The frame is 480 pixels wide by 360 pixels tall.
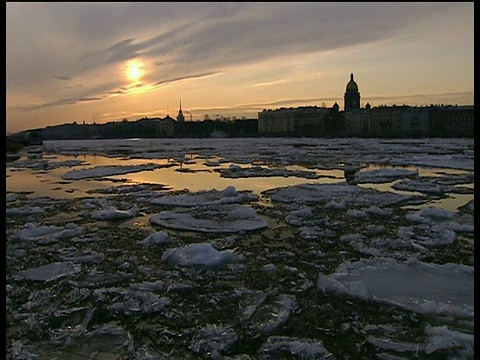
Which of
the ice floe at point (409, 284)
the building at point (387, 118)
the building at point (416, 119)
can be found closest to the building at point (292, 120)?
the building at point (387, 118)

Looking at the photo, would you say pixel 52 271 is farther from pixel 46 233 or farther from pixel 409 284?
pixel 409 284

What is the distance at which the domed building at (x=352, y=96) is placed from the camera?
105 metres

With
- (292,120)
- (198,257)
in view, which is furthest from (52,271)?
(292,120)

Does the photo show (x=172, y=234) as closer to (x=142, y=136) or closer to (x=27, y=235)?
(x=27, y=235)

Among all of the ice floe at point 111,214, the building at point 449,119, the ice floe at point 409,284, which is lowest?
the ice floe at point 409,284

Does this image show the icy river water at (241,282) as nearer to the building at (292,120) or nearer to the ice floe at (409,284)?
the ice floe at (409,284)

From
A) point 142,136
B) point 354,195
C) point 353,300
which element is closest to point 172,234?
point 353,300

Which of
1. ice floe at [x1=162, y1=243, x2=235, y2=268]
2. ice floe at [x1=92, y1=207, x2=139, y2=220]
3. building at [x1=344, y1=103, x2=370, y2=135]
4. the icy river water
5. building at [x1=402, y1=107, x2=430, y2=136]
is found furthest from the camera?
building at [x1=344, y1=103, x2=370, y2=135]

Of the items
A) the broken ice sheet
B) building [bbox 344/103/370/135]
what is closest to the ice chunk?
the broken ice sheet

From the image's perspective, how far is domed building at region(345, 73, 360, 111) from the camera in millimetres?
105375

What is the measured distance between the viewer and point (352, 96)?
106 meters

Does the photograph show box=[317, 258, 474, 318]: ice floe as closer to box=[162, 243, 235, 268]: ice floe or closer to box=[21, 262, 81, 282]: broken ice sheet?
box=[162, 243, 235, 268]: ice floe

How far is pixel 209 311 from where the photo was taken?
319cm
